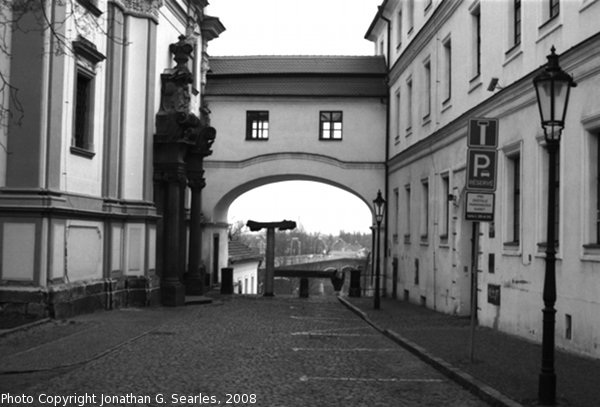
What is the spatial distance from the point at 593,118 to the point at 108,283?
12.1 meters

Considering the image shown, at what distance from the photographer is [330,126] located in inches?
1265

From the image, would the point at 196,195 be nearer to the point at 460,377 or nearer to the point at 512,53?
the point at 512,53

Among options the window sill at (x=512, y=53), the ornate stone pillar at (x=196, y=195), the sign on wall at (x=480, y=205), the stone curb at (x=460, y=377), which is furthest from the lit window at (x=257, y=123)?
the sign on wall at (x=480, y=205)

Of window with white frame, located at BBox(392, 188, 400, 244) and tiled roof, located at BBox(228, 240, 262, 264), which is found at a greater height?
Answer: window with white frame, located at BBox(392, 188, 400, 244)

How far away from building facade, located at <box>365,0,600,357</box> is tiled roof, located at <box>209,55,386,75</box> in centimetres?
412

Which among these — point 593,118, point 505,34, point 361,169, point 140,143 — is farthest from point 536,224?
point 361,169

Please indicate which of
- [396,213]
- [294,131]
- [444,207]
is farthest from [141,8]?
[396,213]

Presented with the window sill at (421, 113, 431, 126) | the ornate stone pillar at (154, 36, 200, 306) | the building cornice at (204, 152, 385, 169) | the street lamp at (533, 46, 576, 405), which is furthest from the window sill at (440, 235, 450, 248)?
the street lamp at (533, 46, 576, 405)

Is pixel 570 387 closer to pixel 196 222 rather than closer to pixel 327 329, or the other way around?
pixel 327 329

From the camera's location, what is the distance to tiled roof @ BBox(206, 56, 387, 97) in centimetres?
3203

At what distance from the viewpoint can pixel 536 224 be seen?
13938 millimetres

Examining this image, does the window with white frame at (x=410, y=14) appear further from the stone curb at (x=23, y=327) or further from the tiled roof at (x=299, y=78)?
the stone curb at (x=23, y=327)

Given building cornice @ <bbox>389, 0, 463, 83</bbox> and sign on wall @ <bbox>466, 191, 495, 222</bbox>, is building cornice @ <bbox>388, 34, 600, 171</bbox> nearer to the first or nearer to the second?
sign on wall @ <bbox>466, 191, 495, 222</bbox>

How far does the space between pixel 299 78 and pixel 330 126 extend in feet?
8.07
